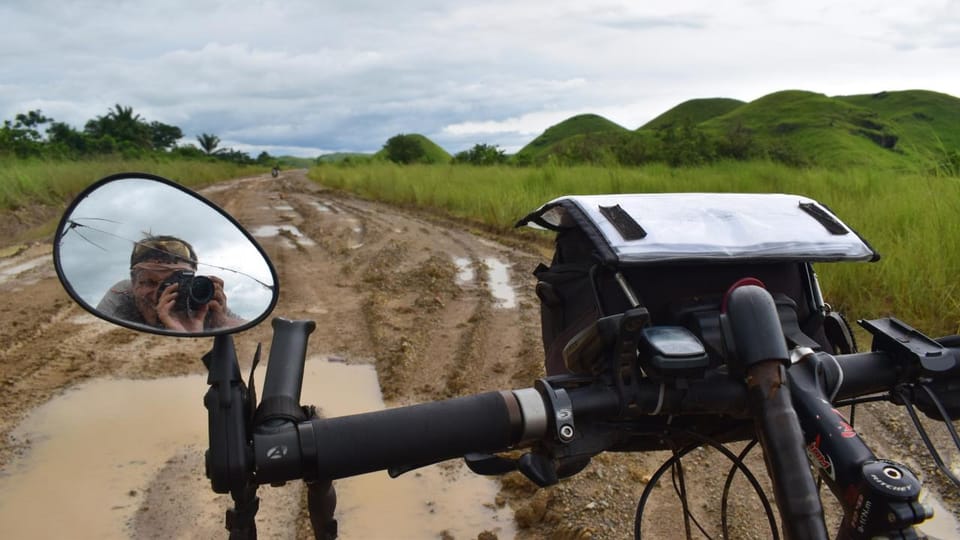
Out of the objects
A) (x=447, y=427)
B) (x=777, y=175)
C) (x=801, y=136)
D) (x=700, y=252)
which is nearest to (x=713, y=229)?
(x=700, y=252)

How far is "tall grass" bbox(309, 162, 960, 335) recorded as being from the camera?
4.71 m

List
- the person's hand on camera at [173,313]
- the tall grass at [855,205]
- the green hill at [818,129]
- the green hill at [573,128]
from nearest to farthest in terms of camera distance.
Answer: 1. the person's hand on camera at [173,313]
2. the tall grass at [855,205]
3. the green hill at [818,129]
4. the green hill at [573,128]

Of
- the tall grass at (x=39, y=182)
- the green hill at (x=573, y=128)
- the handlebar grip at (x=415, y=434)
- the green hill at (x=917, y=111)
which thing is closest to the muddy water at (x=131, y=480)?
the handlebar grip at (x=415, y=434)

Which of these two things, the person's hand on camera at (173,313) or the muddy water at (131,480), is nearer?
the person's hand on camera at (173,313)

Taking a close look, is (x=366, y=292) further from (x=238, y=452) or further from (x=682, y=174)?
(x=682, y=174)

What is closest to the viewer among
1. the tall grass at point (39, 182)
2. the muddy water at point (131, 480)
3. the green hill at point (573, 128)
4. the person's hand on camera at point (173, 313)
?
the person's hand on camera at point (173, 313)

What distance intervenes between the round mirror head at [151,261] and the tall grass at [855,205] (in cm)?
455

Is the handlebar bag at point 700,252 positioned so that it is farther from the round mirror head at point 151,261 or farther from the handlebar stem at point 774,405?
the round mirror head at point 151,261

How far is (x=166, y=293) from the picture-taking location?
1.03m

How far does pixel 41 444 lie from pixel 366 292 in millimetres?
3101

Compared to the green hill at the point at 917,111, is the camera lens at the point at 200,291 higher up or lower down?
lower down

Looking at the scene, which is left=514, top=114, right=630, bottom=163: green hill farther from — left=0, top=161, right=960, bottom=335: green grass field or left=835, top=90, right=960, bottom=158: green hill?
left=0, top=161, right=960, bottom=335: green grass field

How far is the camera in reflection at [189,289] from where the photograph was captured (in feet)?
3.38

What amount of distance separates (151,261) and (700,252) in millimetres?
844
